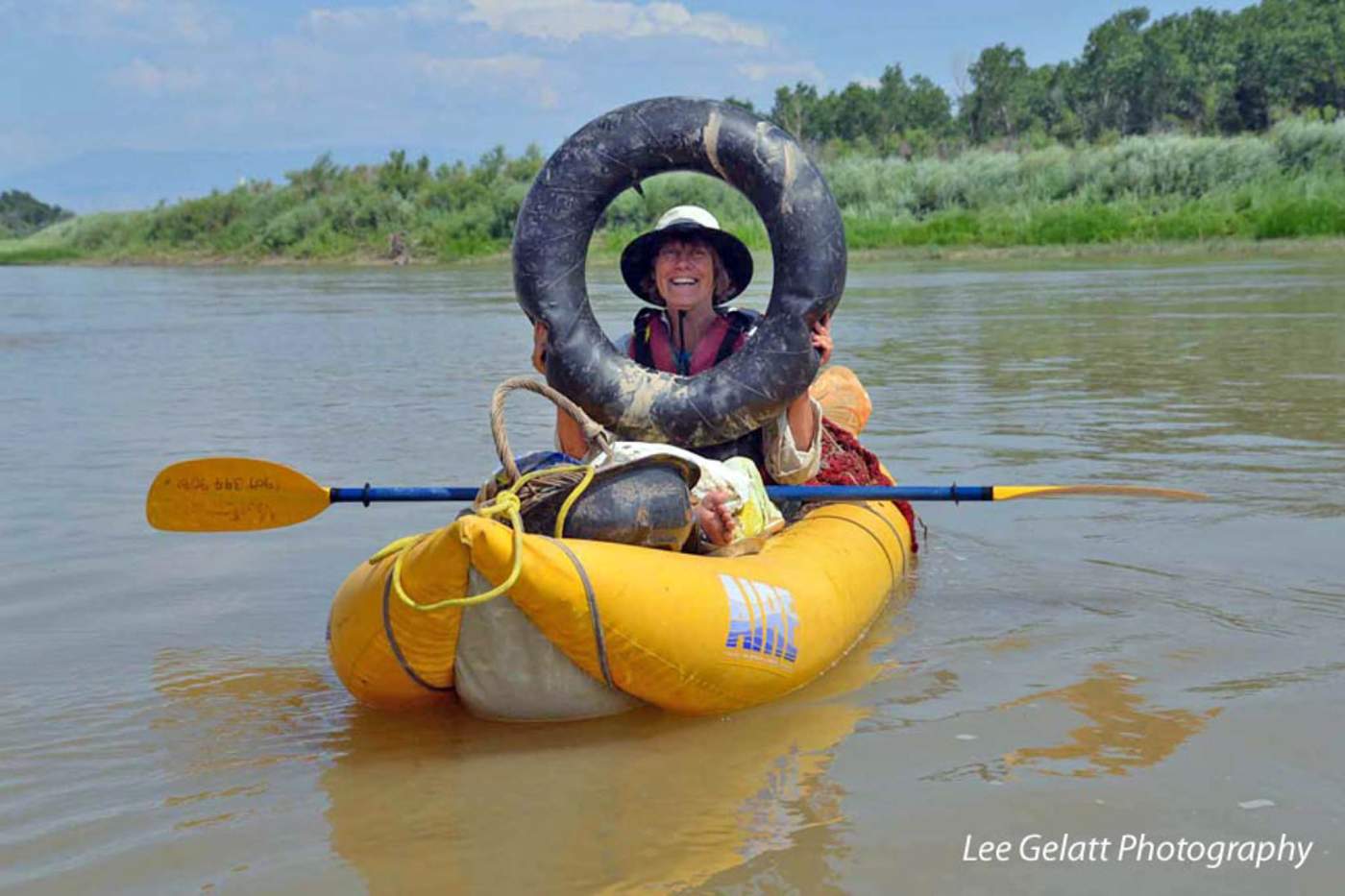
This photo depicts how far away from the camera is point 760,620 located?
3717 mm

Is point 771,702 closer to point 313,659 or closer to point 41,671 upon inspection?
point 313,659

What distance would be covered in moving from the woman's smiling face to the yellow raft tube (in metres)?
1.04

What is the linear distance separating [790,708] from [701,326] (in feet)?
4.72

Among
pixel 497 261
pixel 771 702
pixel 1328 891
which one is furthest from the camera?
pixel 497 261

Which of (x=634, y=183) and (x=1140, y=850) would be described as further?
(x=634, y=183)

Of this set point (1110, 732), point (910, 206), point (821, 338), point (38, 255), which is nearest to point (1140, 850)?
point (1110, 732)

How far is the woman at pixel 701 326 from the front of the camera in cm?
471

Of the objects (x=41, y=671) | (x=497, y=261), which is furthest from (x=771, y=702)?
(x=497, y=261)

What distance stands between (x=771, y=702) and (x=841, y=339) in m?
9.37

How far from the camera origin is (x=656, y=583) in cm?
350

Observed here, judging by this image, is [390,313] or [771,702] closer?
[771,702]

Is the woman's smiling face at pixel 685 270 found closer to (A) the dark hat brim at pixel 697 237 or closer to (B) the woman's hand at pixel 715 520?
(A) the dark hat brim at pixel 697 237

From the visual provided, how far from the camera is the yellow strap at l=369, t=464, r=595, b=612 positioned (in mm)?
3207

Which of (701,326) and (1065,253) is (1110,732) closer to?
(701,326)
